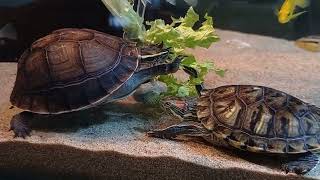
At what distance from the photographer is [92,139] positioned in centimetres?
277

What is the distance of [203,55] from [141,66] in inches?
77.5

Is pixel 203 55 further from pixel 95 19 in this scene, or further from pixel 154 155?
pixel 154 155

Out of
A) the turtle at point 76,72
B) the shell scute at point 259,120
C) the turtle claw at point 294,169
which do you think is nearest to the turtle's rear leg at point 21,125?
the turtle at point 76,72

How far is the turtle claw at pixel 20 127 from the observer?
2.76 m

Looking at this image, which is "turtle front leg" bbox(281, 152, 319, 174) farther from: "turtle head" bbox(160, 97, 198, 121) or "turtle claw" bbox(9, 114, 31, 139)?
"turtle claw" bbox(9, 114, 31, 139)

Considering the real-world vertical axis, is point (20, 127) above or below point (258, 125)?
below

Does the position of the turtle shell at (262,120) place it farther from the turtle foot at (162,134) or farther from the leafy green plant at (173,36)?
the leafy green plant at (173,36)

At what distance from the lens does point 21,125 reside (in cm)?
282

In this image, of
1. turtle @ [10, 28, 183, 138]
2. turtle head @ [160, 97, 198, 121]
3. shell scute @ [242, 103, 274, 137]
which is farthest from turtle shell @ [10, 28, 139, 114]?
shell scute @ [242, 103, 274, 137]

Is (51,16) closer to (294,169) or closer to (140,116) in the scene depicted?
(140,116)

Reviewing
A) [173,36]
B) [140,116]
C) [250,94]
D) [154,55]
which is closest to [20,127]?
[140,116]

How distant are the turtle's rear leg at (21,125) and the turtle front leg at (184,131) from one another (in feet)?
2.88

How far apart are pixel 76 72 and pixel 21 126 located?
52cm

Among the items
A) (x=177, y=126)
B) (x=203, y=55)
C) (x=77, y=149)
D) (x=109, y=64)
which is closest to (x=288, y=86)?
(x=203, y=55)
